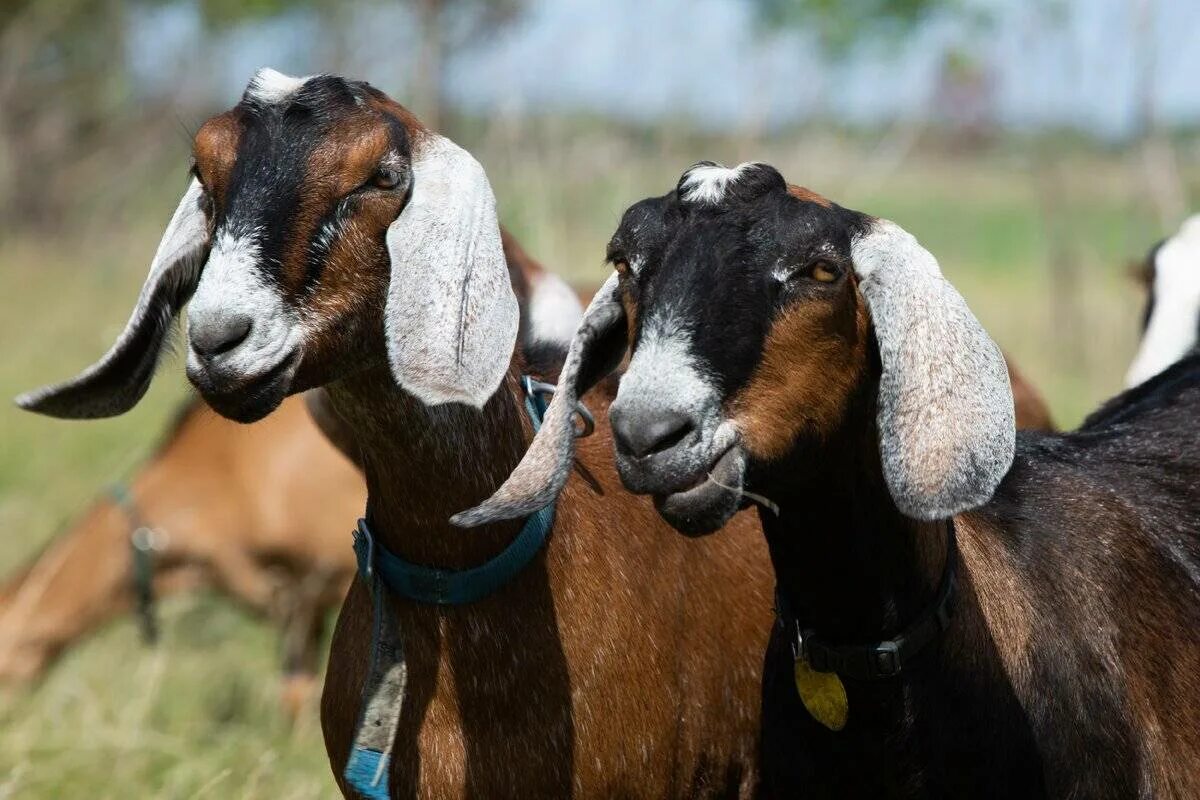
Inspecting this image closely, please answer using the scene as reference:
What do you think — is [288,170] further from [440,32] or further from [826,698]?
[440,32]

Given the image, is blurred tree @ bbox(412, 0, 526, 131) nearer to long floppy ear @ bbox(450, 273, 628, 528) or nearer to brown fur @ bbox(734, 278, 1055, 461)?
long floppy ear @ bbox(450, 273, 628, 528)

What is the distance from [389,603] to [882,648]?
1.01 meters

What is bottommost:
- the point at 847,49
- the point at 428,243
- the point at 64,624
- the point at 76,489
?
the point at 76,489

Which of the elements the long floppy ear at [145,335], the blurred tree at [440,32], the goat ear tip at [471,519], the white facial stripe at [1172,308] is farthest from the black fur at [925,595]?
the blurred tree at [440,32]

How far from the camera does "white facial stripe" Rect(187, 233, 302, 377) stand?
2730 mm

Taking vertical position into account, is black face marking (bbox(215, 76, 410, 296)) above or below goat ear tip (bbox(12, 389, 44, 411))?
above

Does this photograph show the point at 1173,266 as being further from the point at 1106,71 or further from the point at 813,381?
the point at 1106,71

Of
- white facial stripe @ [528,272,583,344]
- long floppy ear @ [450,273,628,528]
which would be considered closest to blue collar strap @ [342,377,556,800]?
long floppy ear @ [450,273,628,528]

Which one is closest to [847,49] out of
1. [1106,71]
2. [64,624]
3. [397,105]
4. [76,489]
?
[1106,71]

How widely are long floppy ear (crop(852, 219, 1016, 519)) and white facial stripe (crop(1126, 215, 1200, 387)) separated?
2.56 meters

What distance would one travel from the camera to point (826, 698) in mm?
2895

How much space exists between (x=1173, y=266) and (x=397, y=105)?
10.1 ft

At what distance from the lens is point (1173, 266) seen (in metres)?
5.20

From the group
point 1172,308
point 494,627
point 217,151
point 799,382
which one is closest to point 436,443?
point 494,627
